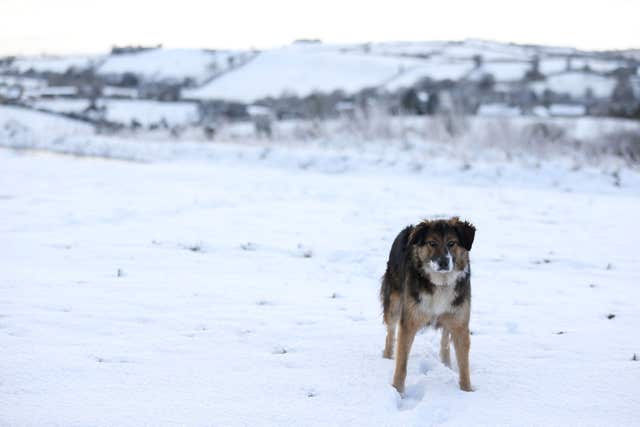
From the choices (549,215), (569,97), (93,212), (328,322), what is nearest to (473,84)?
(569,97)

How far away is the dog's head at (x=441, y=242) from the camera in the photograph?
448 cm

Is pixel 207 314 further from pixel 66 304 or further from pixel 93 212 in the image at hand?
pixel 93 212

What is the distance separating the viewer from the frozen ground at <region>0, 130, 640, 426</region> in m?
4.35

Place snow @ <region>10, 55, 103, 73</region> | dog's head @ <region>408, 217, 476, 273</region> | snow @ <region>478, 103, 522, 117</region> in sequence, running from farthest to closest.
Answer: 1. snow @ <region>10, 55, 103, 73</region>
2. snow @ <region>478, 103, 522, 117</region>
3. dog's head @ <region>408, 217, 476, 273</region>

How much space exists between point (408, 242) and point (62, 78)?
63.4 m

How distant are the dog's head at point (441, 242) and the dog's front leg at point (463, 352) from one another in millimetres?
508

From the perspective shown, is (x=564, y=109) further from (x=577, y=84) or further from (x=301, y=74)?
(x=301, y=74)

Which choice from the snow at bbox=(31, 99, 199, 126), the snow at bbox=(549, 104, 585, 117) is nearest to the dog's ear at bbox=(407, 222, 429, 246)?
the snow at bbox=(549, 104, 585, 117)

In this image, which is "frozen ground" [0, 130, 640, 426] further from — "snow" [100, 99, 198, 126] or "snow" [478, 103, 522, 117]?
"snow" [100, 99, 198, 126]

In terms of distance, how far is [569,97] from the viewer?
38.8m

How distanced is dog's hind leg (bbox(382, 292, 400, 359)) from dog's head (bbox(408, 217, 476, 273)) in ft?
2.12

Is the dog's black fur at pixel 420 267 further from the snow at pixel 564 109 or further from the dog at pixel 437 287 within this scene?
the snow at pixel 564 109

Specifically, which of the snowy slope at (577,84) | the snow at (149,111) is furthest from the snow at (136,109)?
the snowy slope at (577,84)

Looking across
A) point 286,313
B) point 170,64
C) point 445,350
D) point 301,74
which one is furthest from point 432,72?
point 445,350
